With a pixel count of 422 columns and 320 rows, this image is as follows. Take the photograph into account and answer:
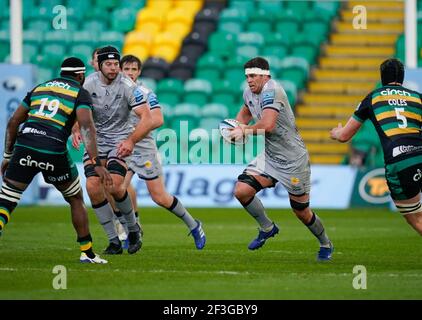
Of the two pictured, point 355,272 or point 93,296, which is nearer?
point 93,296

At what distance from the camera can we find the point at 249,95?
42.2 ft

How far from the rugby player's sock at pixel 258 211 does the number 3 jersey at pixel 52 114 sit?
8.28ft

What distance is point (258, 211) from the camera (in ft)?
42.5

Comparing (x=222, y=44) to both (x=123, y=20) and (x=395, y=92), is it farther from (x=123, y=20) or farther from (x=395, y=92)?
(x=395, y=92)

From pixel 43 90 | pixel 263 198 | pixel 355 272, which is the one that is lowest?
pixel 263 198

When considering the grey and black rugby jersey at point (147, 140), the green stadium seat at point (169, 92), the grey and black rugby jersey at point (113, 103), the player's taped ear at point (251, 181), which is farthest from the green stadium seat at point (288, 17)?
the player's taped ear at point (251, 181)

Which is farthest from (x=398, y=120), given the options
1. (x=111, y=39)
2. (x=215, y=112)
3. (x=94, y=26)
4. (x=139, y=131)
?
(x=94, y=26)

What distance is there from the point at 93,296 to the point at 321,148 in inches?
637

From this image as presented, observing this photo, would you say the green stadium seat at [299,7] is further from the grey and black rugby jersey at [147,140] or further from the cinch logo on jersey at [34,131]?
the cinch logo on jersey at [34,131]

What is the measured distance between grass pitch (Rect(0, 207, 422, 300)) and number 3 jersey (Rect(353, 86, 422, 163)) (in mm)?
1310

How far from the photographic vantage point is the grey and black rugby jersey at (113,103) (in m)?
12.9

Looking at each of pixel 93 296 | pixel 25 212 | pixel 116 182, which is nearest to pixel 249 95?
pixel 116 182

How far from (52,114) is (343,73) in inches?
648
